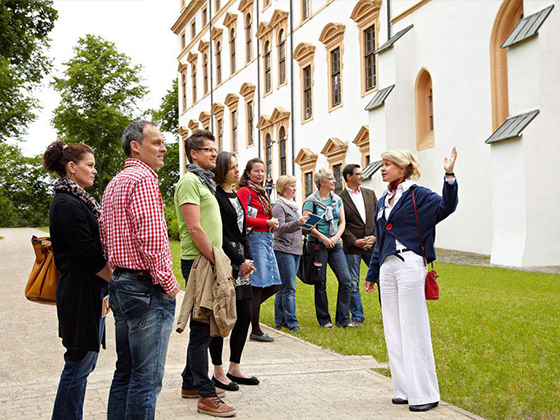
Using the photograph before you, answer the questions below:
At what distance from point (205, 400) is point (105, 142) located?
52407 millimetres

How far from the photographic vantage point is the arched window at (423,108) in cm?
2372

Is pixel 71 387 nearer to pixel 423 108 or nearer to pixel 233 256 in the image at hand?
pixel 233 256

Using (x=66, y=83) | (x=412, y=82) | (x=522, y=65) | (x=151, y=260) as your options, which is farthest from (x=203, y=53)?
(x=151, y=260)

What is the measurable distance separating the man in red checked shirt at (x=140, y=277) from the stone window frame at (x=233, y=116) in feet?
120

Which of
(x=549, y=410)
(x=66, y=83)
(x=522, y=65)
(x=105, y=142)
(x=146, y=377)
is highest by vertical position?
(x=66, y=83)

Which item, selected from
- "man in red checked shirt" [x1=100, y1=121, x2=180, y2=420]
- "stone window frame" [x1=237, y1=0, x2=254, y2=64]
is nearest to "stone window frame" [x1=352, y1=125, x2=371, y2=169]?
"stone window frame" [x1=237, y1=0, x2=254, y2=64]

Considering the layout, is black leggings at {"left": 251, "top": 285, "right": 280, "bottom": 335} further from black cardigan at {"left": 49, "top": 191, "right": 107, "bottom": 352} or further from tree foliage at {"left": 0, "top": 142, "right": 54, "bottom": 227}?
tree foliage at {"left": 0, "top": 142, "right": 54, "bottom": 227}

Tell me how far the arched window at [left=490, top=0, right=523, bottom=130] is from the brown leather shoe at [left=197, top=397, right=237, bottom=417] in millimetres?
16879

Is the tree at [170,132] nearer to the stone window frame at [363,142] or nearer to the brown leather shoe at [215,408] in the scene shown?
the stone window frame at [363,142]

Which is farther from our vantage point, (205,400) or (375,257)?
(375,257)

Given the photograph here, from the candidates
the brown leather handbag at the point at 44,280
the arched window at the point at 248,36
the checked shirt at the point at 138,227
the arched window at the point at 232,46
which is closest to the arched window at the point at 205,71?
the arched window at the point at 232,46

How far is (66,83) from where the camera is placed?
53656 mm

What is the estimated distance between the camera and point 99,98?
180 feet

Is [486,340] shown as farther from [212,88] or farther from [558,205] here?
[212,88]
